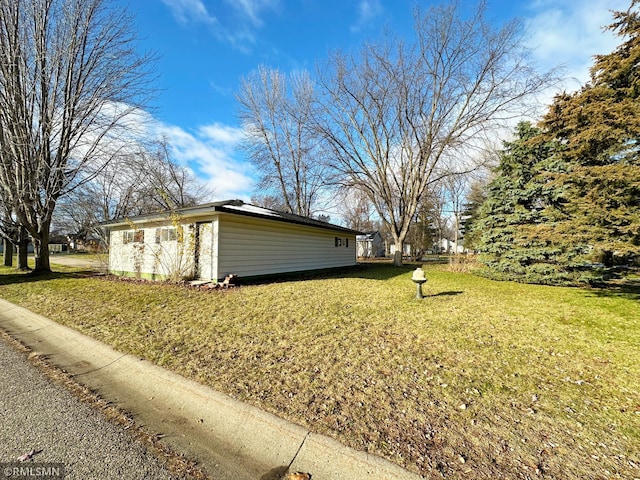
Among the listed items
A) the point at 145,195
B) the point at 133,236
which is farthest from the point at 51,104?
the point at 145,195

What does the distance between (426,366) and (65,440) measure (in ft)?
10.9

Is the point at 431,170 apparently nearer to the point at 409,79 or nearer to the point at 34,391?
the point at 409,79

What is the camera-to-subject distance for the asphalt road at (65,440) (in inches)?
65.2

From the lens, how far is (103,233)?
13594 millimetres

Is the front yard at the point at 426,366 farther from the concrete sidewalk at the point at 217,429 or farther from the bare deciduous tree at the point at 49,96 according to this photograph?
the bare deciduous tree at the point at 49,96

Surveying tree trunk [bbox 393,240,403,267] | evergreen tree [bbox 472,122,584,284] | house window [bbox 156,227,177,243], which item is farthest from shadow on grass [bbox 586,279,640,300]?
house window [bbox 156,227,177,243]

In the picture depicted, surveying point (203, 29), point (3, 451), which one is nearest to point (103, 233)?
point (203, 29)

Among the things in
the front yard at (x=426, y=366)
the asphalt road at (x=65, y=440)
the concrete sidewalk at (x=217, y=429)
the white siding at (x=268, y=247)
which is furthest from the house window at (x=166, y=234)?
the asphalt road at (x=65, y=440)

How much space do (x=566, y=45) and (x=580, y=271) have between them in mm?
7113

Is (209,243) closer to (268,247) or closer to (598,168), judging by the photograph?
(268,247)

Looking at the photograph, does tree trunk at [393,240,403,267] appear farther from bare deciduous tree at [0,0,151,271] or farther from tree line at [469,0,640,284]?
bare deciduous tree at [0,0,151,271]

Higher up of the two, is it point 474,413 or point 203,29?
point 203,29

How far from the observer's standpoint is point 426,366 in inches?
121

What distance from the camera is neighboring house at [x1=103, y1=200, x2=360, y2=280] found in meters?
8.26
